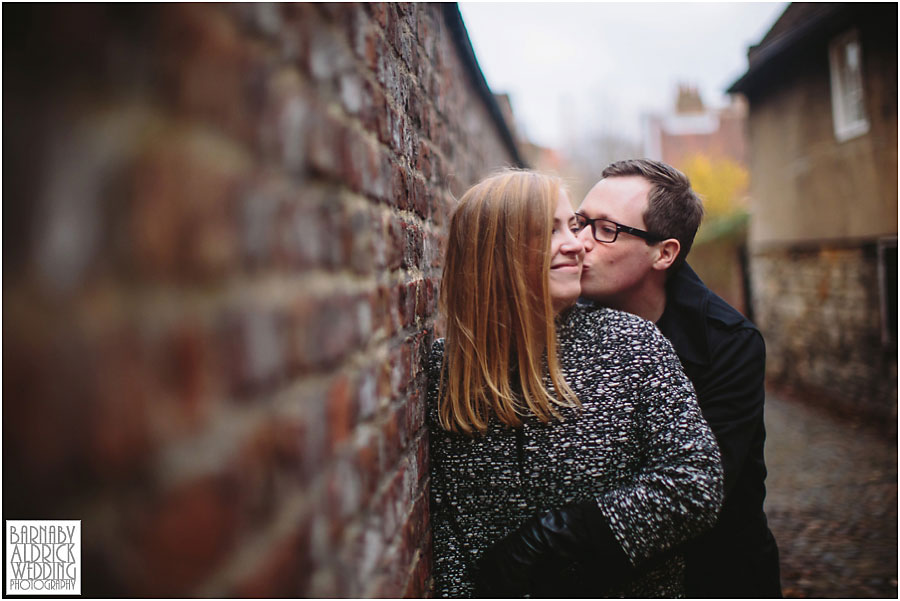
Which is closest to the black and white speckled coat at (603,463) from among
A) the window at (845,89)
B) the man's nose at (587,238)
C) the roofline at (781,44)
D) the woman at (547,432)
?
the woman at (547,432)

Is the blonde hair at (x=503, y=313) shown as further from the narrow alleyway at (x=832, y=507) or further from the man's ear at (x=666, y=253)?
the narrow alleyway at (x=832, y=507)

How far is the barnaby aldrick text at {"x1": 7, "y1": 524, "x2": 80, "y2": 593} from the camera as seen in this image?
0.60 meters

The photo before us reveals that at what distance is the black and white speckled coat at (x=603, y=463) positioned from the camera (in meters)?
1.73

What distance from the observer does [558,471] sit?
1.83 meters

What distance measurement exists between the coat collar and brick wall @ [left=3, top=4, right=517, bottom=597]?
5.30 feet

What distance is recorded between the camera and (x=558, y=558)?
1764 millimetres

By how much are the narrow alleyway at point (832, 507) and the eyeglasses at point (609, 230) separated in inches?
145

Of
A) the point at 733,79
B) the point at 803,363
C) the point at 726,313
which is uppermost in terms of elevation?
the point at 733,79

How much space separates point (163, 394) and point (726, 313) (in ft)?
7.28

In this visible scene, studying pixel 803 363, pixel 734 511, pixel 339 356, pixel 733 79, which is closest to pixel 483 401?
pixel 339 356

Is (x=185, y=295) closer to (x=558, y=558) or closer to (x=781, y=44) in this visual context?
(x=558, y=558)

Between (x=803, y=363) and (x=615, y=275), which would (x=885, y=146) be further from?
(x=615, y=275)

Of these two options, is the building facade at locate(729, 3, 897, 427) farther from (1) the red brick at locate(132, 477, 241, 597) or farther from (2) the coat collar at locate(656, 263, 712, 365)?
(1) the red brick at locate(132, 477, 241, 597)

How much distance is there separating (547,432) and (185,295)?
1360 mm
